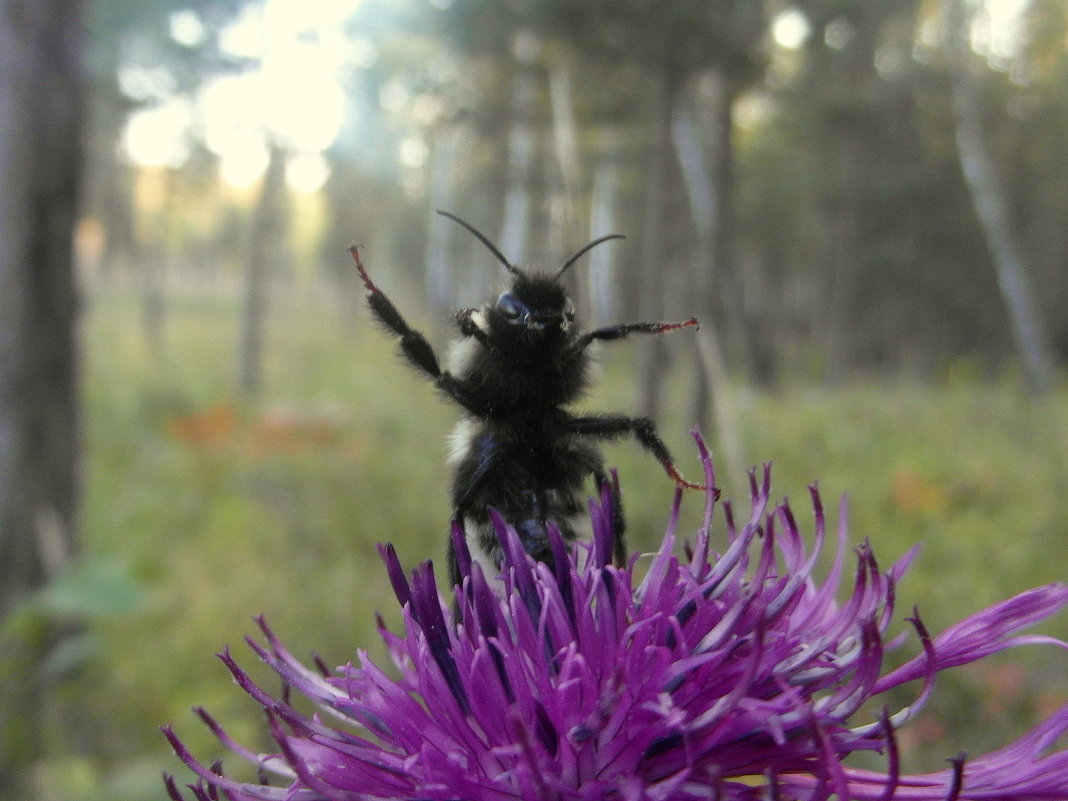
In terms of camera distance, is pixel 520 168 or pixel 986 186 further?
pixel 520 168

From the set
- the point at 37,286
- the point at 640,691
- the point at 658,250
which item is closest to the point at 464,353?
the point at 640,691

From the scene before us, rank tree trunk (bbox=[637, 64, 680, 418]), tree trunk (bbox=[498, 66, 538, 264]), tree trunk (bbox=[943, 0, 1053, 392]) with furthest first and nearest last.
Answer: tree trunk (bbox=[943, 0, 1053, 392]) < tree trunk (bbox=[498, 66, 538, 264]) < tree trunk (bbox=[637, 64, 680, 418])

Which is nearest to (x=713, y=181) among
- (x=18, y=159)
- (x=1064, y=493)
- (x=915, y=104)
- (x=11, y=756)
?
(x=1064, y=493)

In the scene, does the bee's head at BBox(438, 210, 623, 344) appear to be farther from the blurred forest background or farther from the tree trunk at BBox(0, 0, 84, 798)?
the tree trunk at BBox(0, 0, 84, 798)

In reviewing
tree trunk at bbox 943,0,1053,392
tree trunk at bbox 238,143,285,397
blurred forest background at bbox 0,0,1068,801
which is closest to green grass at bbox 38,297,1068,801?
blurred forest background at bbox 0,0,1068,801

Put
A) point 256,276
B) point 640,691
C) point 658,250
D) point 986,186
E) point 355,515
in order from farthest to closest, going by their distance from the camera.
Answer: point 256,276 → point 986,186 → point 658,250 → point 355,515 → point 640,691

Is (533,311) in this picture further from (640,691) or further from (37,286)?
(37,286)

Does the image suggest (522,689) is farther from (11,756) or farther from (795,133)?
(795,133)
